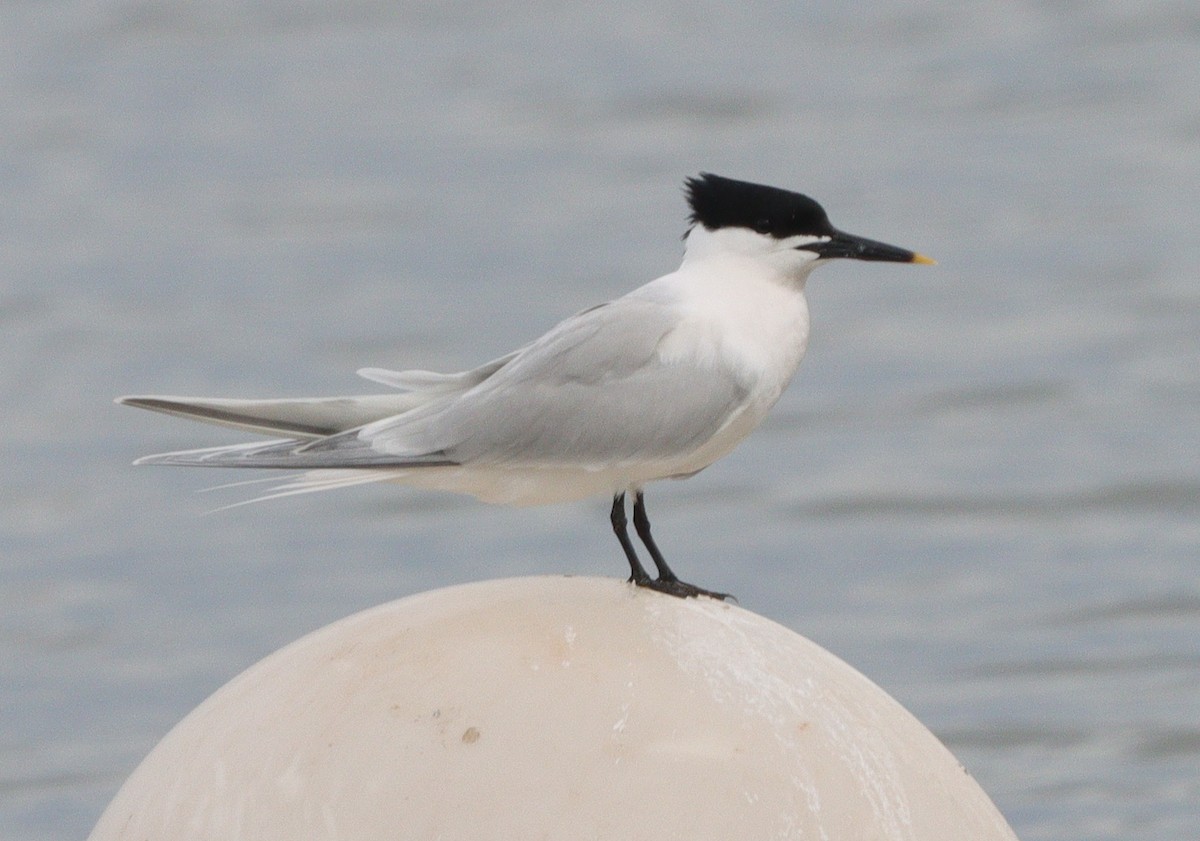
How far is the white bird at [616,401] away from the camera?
679cm

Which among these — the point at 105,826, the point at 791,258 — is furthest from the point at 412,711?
the point at 791,258

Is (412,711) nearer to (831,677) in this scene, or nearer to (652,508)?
(831,677)

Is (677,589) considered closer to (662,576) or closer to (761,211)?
(662,576)

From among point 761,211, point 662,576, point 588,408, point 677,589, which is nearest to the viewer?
point 677,589

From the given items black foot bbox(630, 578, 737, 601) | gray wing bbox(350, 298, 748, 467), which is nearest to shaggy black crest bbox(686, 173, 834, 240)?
gray wing bbox(350, 298, 748, 467)

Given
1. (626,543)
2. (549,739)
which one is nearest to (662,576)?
(626,543)

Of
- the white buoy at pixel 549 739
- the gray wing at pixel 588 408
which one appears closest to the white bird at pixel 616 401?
the gray wing at pixel 588 408

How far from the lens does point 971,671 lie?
16391mm

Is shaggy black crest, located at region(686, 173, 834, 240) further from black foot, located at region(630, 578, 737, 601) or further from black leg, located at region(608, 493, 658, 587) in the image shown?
black foot, located at region(630, 578, 737, 601)

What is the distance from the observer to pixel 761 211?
7.11 metres

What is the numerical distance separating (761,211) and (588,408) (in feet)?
2.55

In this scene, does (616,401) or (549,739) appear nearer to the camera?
(549,739)

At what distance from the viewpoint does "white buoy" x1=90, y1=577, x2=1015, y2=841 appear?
545cm

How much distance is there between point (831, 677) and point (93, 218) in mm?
24388
